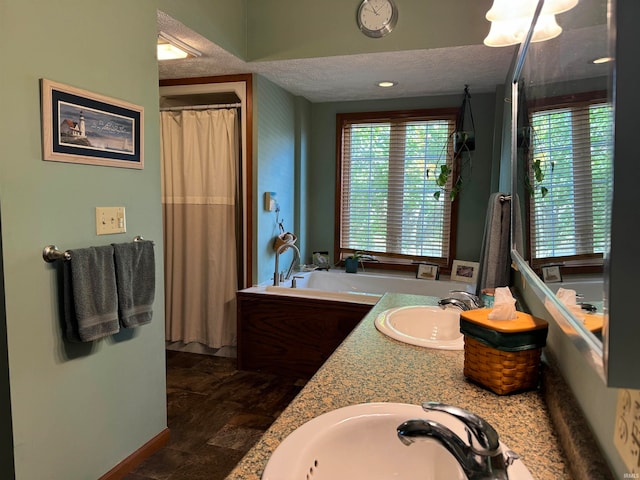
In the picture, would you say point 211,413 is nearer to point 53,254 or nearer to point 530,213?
point 53,254

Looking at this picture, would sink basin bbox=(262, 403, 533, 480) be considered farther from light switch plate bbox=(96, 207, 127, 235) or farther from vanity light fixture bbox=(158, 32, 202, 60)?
vanity light fixture bbox=(158, 32, 202, 60)

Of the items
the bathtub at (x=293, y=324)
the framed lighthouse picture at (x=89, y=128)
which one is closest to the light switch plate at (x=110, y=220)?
the framed lighthouse picture at (x=89, y=128)

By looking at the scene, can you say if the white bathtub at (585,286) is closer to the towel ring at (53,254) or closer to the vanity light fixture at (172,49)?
the towel ring at (53,254)

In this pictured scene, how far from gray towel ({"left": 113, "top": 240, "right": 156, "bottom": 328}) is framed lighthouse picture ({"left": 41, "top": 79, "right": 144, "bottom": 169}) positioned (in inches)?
15.3

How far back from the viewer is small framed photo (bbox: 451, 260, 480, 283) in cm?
356

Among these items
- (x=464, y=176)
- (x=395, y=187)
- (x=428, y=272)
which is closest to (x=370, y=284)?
(x=428, y=272)

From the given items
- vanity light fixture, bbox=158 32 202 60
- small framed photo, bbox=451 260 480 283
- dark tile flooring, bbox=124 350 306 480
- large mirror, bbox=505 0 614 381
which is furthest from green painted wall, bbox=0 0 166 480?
small framed photo, bbox=451 260 480 283

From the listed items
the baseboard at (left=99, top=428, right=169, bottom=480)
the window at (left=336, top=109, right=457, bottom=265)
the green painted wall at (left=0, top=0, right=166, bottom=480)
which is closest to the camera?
the green painted wall at (left=0, top=0, right=166, bottom=480)

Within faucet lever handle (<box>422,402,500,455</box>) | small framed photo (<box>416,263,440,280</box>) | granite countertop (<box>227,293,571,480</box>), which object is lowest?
small framed photo (<box>416,263,440,280</box>)

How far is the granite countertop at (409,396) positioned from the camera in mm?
810

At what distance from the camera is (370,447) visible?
3.00ft

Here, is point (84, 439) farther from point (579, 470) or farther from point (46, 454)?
point (579, 470)

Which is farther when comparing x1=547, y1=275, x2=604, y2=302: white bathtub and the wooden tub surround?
the wooden tub surround

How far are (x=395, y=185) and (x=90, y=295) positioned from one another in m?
2.85
